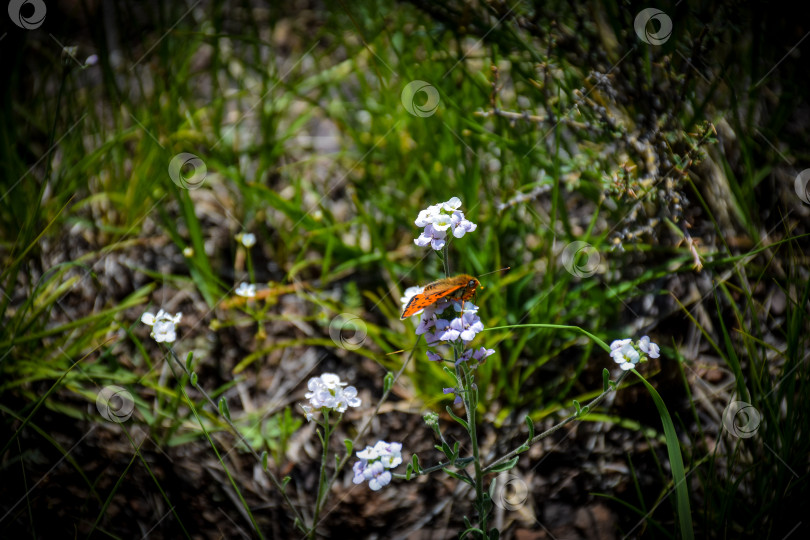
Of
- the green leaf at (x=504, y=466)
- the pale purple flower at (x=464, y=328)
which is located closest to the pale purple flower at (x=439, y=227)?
the pale purple flower at (x=464, y=328)

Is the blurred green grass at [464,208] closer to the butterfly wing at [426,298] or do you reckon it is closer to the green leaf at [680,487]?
the green leaf at [680,487]

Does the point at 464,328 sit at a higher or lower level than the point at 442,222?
lower

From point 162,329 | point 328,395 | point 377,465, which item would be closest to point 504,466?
point 377,465

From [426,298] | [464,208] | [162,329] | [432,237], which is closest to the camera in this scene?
[426,298]

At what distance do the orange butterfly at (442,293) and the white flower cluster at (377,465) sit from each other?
30 cm

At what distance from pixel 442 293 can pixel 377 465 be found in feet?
1.27

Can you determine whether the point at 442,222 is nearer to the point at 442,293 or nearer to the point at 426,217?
the point at 426,217

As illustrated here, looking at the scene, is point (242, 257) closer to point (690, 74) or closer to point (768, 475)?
point (690, 74)

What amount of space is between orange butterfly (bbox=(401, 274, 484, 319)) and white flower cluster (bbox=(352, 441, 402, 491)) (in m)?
0.30

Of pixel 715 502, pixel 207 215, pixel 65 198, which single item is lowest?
pixel 715 502

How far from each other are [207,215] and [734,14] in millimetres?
2152

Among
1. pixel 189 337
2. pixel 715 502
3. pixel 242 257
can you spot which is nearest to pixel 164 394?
pixel 189 337

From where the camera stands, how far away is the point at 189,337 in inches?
86.0

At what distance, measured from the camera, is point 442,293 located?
1125 millimetres
